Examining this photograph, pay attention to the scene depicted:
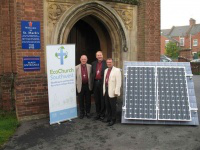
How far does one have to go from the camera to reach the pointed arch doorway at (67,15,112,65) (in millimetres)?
8789

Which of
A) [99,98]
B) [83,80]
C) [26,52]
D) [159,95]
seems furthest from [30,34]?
[159,95]

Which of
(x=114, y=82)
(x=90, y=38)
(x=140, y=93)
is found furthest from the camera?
(x=90, y=38)

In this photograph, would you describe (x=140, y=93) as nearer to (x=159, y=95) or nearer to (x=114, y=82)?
(x=159, y=95)

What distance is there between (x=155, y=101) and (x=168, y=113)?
430 mm

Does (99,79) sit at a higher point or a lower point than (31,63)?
lower

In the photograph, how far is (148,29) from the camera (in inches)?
337

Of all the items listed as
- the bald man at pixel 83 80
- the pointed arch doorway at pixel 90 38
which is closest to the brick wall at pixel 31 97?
the bald man at pixel 83 80

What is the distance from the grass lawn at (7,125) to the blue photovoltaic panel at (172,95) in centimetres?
356

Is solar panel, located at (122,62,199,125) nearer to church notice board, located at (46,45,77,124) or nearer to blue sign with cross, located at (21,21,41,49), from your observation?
church notice board, located at (46,45,77,124)

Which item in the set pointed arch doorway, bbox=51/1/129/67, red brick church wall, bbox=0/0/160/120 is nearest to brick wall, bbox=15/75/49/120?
red brick church wall, bbox=0/0/160/120

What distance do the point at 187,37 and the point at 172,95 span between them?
5566 cm

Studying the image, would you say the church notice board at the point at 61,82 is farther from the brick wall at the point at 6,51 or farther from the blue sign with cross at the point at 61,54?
the brick wall at the point at 6,51

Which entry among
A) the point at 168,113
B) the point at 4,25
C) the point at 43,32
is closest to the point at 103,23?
the point at 43,32

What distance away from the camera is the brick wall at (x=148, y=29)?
8.51m
